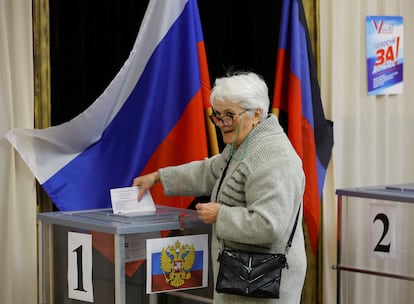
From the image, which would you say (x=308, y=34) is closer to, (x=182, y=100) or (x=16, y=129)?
(x=182, y=100)

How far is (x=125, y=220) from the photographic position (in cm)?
295

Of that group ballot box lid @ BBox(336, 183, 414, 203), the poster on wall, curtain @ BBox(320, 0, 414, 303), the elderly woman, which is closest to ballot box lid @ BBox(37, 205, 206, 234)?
the elderly woman

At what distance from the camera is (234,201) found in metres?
2.75

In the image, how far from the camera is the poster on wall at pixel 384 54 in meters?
4.37

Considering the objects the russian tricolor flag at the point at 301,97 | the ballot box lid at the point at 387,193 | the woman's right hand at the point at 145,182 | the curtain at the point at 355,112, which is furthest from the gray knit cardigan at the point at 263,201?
the curtain at the point at 355,112

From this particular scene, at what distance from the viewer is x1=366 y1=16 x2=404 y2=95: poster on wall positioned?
4367mm

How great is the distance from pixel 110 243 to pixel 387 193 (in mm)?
1290

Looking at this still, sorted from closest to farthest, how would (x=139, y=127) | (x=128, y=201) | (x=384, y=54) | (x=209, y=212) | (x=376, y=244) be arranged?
(x=209, y=212), (x=128, y=201), (x=139, y=127), (x=376, y=244), (x=384, y=54)

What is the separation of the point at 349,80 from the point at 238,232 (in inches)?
75.2

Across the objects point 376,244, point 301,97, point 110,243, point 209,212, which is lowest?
point 376,244

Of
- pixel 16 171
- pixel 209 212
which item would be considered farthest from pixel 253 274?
pixel 16 171

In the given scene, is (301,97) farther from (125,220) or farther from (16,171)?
(16,171)

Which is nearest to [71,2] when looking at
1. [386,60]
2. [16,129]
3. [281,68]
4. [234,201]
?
[16,129]

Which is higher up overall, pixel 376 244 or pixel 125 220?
pixel 125 220
